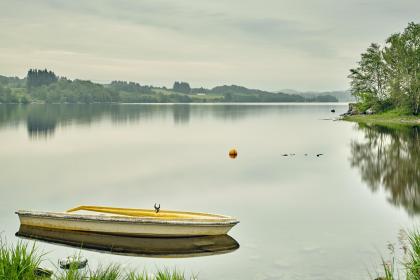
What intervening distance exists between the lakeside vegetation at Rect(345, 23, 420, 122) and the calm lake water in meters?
42.5

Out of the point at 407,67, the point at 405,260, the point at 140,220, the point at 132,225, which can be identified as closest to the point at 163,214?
the point at 140,220

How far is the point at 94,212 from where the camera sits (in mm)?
31359

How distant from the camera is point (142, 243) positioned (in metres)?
27.9

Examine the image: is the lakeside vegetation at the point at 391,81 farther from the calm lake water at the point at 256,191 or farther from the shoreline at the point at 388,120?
the calm lake water at the point at 256,191

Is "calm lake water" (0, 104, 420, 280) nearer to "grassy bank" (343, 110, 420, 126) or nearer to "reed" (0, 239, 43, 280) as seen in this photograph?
"reed" (0, 239, 43, 280)

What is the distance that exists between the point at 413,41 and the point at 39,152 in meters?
106

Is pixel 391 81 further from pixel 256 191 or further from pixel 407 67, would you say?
pixel 256 191

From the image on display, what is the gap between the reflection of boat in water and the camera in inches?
1047

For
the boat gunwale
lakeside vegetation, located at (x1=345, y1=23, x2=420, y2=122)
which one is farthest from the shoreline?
the boat gunwale

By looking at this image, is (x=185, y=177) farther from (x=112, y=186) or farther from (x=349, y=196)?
(x=349, y=196)

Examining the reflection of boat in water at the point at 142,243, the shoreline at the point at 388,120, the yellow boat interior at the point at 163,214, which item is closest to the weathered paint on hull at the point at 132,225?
the reflection of boat in water at the point at 142,243

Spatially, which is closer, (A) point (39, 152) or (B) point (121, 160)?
(B) point (121, 160)

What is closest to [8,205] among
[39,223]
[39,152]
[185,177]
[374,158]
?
[39,223]

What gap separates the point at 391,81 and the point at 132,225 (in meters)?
120
